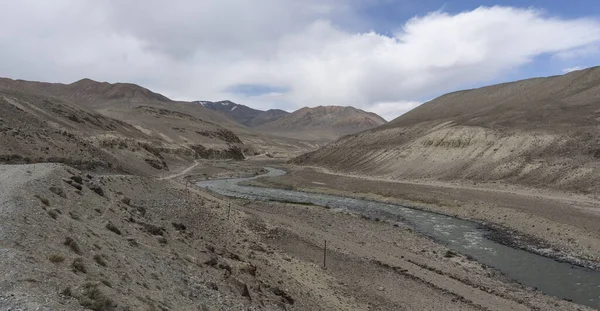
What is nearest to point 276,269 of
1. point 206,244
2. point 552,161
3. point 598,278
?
point 206,244

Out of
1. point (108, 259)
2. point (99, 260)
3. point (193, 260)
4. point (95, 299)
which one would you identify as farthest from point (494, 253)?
point (95, 299)

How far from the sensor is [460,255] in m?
26.1

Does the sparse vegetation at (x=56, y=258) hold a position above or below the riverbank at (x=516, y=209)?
above

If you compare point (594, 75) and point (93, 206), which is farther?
point (594, 75)

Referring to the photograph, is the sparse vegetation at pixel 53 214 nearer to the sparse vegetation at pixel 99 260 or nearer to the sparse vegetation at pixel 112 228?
the sparse vegetation at pixel 112 228

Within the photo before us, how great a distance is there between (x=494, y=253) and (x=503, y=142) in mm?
42423

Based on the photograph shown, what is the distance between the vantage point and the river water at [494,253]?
20969 millimetres

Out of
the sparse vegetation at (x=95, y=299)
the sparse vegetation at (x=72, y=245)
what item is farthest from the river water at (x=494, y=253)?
the sparse vegetation at (x=72, y=245)

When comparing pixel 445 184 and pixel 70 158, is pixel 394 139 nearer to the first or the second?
pixel 445 184

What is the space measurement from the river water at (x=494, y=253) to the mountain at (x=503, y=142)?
17204mm

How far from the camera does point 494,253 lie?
89.6 feet

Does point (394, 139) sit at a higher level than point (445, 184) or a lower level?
higher

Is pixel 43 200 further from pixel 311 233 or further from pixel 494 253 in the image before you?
pixel 494 253

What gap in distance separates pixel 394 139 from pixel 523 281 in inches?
2769
